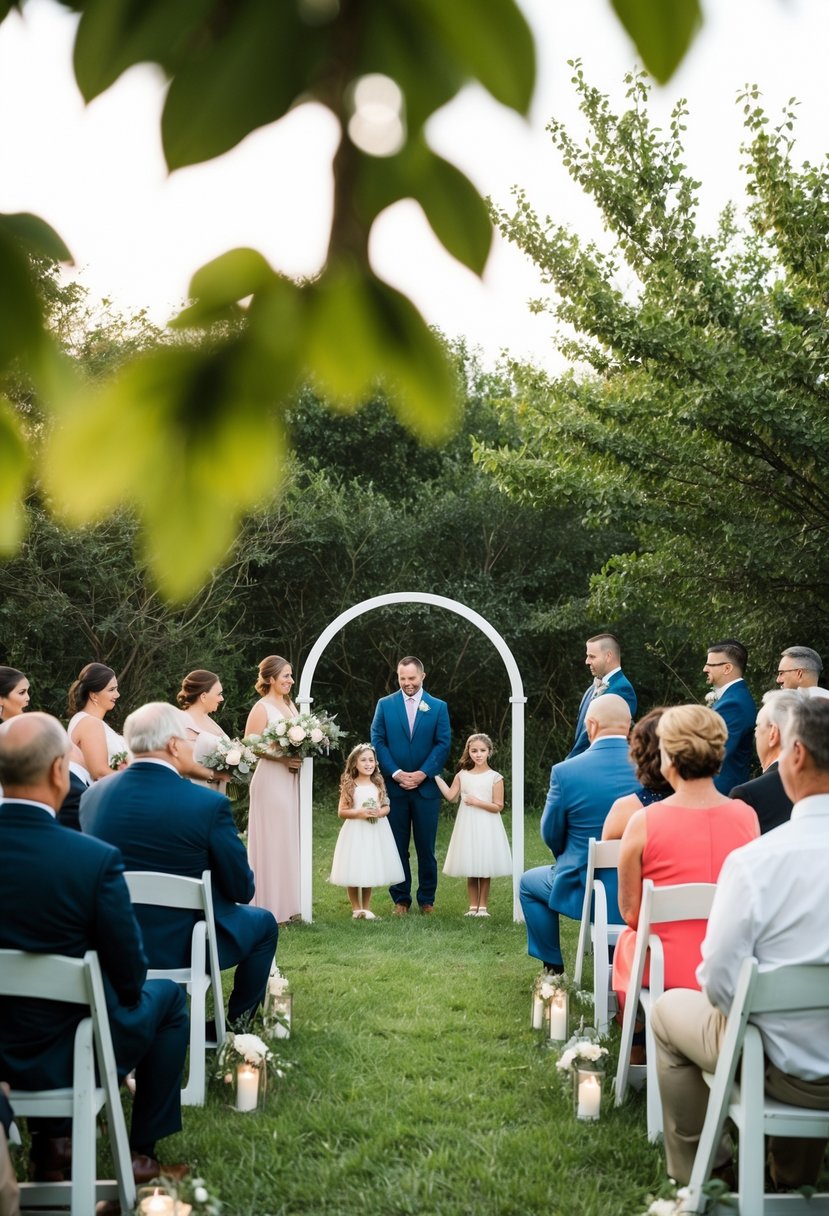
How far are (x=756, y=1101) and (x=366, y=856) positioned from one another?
577 cm

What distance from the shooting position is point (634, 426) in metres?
9.59

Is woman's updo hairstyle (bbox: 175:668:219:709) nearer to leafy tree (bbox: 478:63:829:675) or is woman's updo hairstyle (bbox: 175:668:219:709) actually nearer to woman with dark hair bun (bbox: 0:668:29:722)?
woman with dark hair bun (bbox: 0:668:29:722)

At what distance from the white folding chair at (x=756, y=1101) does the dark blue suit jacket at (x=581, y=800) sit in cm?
238

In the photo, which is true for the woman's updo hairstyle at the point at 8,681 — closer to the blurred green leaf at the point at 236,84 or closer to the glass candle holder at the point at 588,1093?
the glass candle holder at the point at 588,1093

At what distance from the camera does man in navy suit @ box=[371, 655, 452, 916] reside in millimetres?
8969

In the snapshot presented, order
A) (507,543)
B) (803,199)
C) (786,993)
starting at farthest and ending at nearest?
(507,543), (803,199), (786,993)

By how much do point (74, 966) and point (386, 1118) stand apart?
194 cm

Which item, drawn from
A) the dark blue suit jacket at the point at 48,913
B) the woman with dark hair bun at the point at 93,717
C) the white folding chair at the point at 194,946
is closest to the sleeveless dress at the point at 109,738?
the woman with dark hair bun at the point at 93,717

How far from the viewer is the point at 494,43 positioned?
2.56 feet

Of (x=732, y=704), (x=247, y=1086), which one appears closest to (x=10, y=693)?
(x=247, y=1086)

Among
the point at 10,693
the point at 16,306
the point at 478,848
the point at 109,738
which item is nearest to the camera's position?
the point at 16,306

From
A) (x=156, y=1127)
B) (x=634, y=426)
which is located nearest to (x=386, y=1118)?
(x=156, y=1127)

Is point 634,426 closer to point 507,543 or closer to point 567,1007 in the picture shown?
point 567,1007

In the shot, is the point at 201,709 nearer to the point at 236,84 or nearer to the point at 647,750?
the point at 647,750
